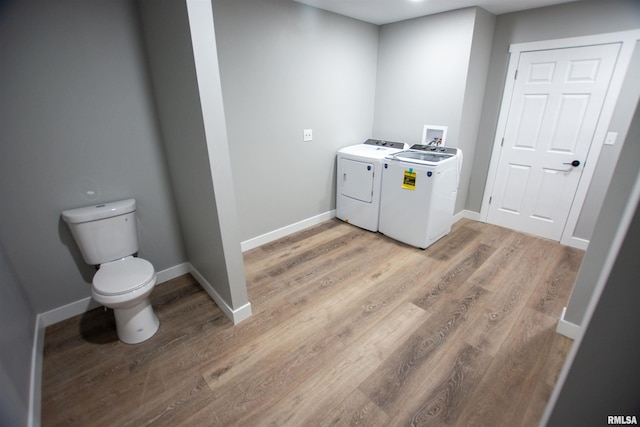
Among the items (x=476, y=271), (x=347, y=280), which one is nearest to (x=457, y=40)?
(x=476, y=271)

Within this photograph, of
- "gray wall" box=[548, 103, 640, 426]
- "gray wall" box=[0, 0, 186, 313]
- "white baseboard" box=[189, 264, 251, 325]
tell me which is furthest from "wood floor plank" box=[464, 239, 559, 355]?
"gray wall" box=[0, 0, 186, 313]

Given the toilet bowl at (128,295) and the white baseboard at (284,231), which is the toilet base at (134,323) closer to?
the toilet bowl at (128,295)

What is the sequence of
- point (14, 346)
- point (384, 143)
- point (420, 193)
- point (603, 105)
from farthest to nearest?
point (384, 143) → point (420, 193) → point (603, 105) → point (14, 346)

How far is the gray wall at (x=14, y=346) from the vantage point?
1128 mm

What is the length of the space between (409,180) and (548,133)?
63.3 inches

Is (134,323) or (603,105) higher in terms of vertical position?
(603,105)

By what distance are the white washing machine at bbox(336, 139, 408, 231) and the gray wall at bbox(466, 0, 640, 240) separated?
1.04 meters

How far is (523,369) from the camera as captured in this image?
5.37 feet

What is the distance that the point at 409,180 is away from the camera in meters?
2.86

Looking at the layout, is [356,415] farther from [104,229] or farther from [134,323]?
[104,229]

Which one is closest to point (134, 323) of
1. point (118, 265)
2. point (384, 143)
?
point (118, 265)

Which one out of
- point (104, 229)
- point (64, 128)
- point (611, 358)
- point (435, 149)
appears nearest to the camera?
point (611, 358)

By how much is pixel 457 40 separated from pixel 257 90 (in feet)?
6.84

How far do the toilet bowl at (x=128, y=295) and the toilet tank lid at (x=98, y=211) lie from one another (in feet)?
1.12
